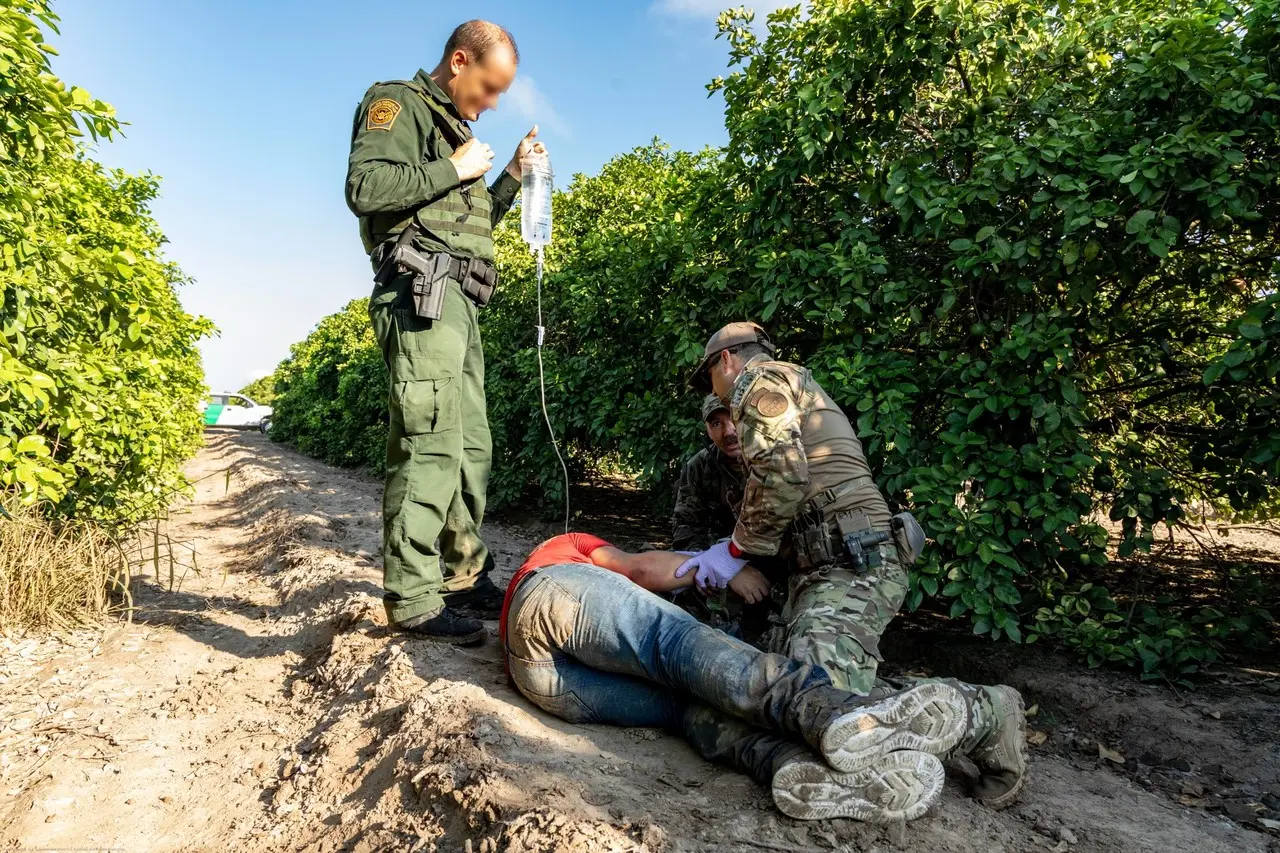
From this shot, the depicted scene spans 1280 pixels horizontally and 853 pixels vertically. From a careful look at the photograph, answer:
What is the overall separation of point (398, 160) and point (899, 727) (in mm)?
2618

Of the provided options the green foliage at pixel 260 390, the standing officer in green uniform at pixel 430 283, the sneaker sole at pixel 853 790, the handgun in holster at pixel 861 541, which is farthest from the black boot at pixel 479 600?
the green foliage at pixel 260 390

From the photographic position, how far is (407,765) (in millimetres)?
2338

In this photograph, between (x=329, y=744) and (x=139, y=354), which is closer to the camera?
(x=329, y=744)

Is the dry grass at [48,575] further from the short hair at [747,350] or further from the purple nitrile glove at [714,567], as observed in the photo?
the short hair at [747,350]

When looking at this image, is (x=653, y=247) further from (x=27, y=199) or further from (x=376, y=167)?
(x=27, y=199)

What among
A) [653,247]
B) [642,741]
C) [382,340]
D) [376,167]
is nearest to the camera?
[642,741]

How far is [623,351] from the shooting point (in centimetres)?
634

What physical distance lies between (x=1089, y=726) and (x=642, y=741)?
1.97 metres

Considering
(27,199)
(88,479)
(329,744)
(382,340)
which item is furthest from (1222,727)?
(88,479)

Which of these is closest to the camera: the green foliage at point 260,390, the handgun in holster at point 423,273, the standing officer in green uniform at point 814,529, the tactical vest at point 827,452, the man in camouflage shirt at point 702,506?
the standing officer in green uniform at point 814,529

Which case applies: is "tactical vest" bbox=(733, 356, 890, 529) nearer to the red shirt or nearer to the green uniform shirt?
the red shirt

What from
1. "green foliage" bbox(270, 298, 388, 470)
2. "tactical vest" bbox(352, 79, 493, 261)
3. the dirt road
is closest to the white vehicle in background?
"green foliage" bbox(270, 298, 388, 470)

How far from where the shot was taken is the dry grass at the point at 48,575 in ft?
13.5

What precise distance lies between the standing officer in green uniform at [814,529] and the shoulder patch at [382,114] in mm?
1690
